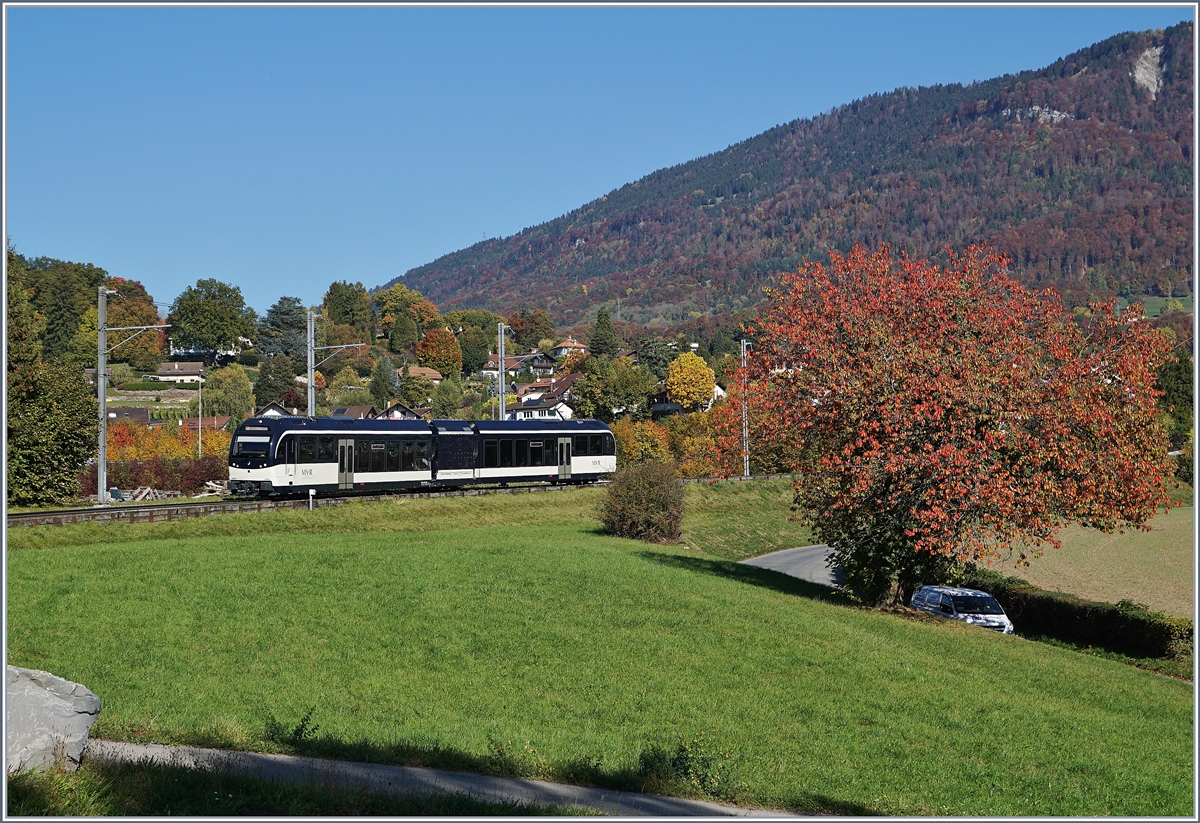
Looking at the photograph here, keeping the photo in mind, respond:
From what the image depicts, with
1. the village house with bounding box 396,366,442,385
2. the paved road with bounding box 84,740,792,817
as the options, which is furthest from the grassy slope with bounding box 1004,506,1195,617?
the village house with bounding box 396,366,442,385

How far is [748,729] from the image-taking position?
13844mm

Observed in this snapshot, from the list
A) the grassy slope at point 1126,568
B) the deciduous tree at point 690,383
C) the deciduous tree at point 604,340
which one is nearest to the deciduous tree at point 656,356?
the deciduous tree at point 604,340

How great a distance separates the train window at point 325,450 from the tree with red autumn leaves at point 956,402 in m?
20.5

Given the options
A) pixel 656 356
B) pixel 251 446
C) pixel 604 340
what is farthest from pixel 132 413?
pixel 604 340

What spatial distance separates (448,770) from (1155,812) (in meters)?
7.66

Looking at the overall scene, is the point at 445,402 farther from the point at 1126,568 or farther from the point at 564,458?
the point at 1126,568

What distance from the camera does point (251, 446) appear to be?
131ft

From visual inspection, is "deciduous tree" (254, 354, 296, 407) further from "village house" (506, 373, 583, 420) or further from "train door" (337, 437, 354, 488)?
"train door" (337, 437, 354, 488)

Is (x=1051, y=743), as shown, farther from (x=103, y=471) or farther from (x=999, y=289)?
(x=103, y=471)

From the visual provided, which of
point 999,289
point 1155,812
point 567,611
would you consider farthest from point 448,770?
point 999,289

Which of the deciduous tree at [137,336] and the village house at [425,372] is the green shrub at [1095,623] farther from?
the village house at [425,372]

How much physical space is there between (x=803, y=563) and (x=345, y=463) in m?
20.9

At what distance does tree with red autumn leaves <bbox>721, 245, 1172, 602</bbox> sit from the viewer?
2312 cm

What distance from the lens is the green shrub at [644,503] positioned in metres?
43.1
